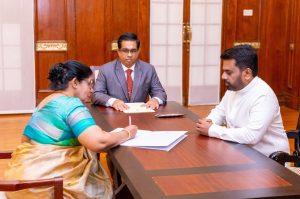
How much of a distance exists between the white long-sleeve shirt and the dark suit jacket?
3.21ft

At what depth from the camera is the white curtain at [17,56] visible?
6246 mm

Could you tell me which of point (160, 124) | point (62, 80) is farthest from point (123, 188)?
point (62, 80)

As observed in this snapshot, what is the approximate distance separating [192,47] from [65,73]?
4723 mm

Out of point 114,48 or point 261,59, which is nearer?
point 114,48

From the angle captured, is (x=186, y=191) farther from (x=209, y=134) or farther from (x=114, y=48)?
(x=114, y=48)

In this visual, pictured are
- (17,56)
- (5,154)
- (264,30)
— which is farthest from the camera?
(264,30)

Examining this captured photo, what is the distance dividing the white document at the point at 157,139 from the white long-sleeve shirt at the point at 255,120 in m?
0.20

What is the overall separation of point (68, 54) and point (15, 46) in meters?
0.67

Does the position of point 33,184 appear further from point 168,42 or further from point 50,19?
point 168,42

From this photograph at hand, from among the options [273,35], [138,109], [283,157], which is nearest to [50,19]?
[273,35]

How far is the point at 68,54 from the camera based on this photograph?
6562mm

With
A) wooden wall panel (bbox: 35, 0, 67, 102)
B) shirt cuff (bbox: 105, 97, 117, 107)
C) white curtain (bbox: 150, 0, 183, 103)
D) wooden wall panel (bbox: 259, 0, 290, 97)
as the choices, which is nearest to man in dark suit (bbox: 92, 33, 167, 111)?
shirt cuff (bbox: 105, 97, 117, 107)

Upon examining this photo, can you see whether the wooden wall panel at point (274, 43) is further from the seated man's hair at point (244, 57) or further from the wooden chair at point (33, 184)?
the wooden chair at point (33, 184)

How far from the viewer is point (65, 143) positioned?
246cm
